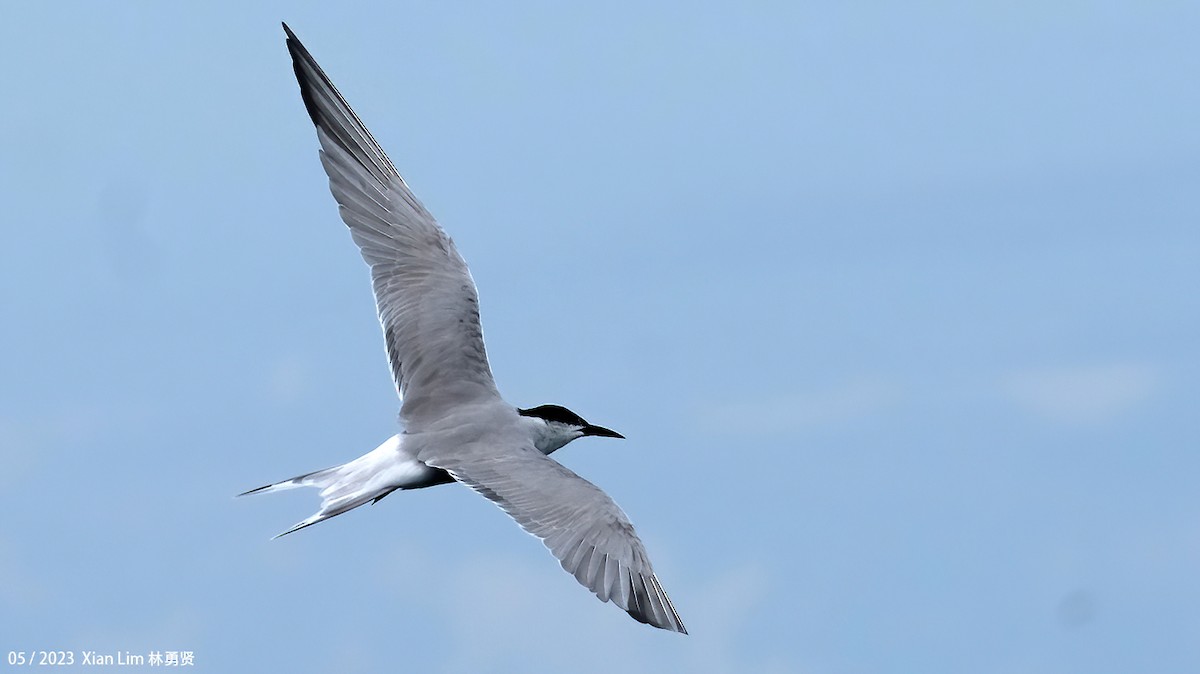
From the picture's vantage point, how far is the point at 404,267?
45.2 ft

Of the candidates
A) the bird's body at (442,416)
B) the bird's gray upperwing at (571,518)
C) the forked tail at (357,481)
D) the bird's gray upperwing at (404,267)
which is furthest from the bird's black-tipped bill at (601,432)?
the forked tail at (357,481)

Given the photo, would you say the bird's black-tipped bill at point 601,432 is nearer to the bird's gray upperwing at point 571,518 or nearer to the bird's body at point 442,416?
the bird's body at point 442,416

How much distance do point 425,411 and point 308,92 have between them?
3.28 metres

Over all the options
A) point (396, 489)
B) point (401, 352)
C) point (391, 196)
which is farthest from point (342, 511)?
point (391, 196)

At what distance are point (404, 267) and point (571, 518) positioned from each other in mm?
3810

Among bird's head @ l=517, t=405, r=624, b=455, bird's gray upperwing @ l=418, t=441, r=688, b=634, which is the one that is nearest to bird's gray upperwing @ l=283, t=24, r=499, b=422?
bird's head @ l=517, t=405, r=624, b=455

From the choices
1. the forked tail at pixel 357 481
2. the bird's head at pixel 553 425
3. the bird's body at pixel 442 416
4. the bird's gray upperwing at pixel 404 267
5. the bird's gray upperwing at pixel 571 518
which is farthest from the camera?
the bird's gray upperwing at pixel 404 267

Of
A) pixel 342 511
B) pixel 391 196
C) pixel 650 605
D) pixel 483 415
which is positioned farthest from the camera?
pixel 391 196

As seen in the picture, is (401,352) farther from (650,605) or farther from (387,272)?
(650,605)

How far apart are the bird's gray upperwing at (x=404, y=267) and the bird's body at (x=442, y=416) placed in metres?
0.01

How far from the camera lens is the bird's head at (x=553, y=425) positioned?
Result: 12570 mm

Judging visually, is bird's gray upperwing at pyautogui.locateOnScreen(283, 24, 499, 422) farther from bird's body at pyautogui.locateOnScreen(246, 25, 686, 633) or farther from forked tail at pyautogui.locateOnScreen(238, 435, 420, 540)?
forked tail at pyautogui.locateOnScreen(238, 435, 420, 540)

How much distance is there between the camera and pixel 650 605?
34.0 feet

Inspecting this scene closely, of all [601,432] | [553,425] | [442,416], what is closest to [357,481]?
[442,416]
